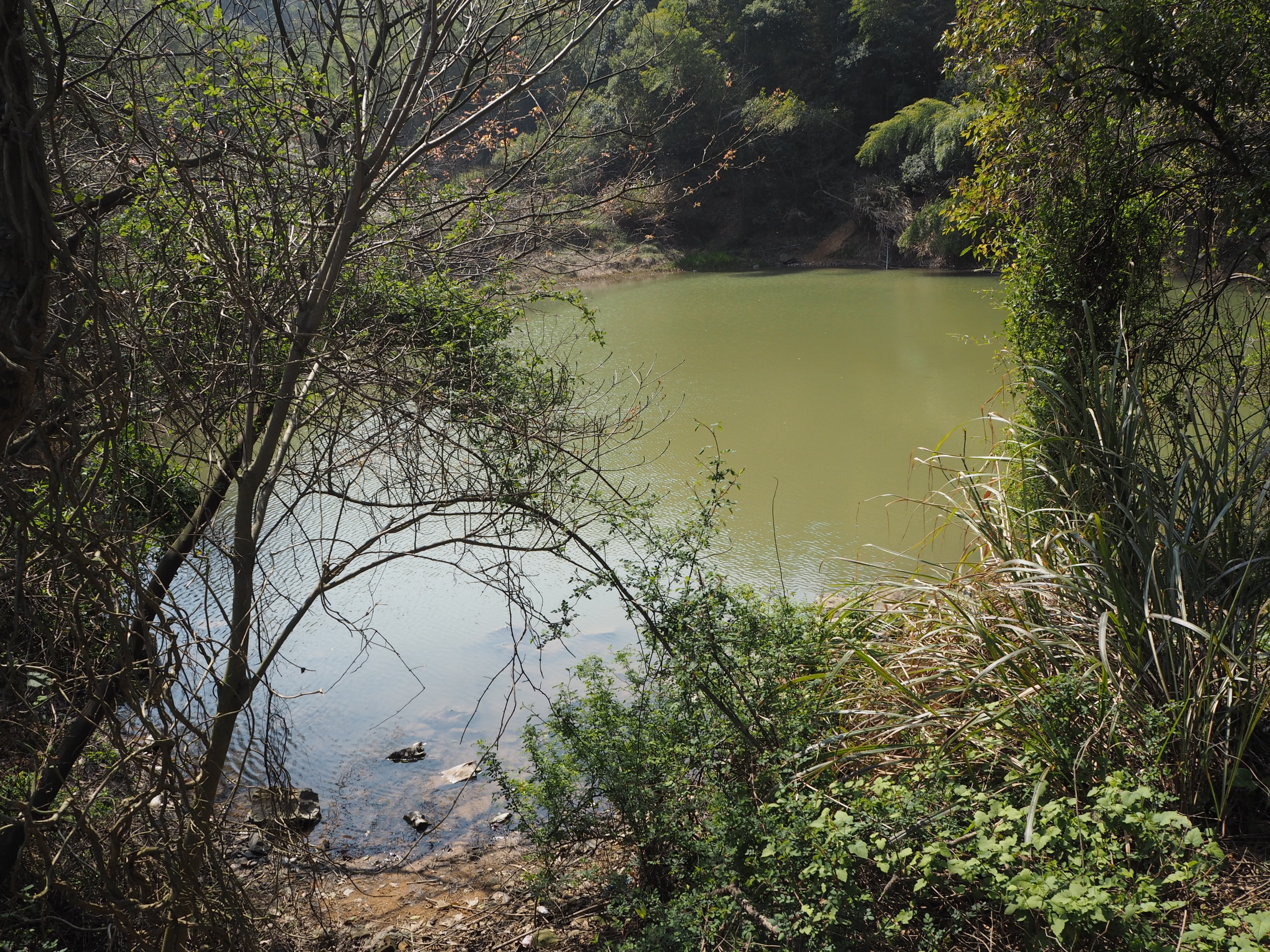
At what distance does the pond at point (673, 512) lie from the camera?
4.23m

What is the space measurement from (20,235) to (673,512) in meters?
5.42

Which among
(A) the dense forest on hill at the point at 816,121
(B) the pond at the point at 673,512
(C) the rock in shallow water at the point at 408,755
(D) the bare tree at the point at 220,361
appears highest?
(A) the dense forest on hill at the point at 816,121

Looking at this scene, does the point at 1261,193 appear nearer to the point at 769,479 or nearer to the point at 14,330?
the point at 769,479

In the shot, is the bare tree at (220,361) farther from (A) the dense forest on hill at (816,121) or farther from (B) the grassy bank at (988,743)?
(A) the dense forest on hill at (816,121)

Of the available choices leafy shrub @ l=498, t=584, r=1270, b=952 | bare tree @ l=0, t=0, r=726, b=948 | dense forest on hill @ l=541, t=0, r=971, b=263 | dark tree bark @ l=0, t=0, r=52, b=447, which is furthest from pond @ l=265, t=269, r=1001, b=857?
dense forest on hill @ l=541, t=0, r=971, b=263

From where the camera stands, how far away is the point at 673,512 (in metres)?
6.55

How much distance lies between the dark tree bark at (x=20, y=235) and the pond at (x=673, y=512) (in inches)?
50.8

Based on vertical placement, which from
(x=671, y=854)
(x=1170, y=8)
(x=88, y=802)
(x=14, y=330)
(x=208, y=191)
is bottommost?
(x=671, y=854)

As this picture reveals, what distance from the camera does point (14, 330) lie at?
1289 millimetres

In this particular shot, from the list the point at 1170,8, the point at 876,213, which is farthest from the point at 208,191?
the point at 876,213

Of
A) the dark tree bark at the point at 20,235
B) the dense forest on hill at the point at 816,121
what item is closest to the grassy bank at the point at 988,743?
the dark tree bark at the point at 20,235

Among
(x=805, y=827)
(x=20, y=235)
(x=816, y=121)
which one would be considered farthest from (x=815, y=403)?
(x=816, y=121)

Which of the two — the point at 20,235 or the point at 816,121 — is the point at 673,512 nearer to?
the point at 20,235

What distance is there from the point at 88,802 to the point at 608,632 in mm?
3289
